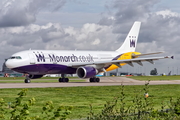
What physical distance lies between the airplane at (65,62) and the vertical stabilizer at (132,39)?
2.14m

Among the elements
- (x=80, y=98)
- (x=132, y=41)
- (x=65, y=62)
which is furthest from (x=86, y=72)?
(x=80, y=98)

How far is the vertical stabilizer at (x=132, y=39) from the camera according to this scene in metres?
50.9

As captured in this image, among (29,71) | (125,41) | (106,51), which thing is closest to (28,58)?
(29,71)

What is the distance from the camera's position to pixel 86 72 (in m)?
38.0

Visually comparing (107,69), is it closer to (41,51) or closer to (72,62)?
(72,62)

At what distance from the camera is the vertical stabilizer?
50934 mm

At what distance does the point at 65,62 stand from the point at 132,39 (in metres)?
16.0

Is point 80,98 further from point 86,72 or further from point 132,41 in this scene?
point 132,41

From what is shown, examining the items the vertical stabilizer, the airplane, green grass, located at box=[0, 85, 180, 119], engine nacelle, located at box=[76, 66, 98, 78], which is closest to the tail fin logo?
the vertical stabilizer

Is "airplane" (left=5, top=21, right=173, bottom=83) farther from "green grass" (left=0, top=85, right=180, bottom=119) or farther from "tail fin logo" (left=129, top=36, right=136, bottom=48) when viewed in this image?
"green grass" (left=0, top=85, right=180, bottom=119)

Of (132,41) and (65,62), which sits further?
(132,41)

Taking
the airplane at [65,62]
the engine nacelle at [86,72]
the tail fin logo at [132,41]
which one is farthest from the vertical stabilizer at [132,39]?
the engine nacelle at [86,72]

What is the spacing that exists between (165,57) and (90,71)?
1065 centimetres

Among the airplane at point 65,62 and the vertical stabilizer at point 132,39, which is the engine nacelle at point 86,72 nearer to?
the airplane at point 65,62
